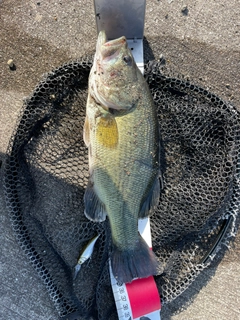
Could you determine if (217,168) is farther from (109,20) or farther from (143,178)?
(109,20)

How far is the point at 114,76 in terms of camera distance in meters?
1.94

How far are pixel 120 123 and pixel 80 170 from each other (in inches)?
22.2

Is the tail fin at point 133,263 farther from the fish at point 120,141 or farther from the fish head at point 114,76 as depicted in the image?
the fish head at point 114,76

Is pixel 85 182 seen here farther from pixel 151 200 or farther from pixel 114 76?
pixel 114 76

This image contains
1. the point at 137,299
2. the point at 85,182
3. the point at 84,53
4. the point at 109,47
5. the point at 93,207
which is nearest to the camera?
the point at 109,47

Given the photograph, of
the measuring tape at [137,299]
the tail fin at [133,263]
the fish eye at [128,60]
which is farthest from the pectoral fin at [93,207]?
the fish eye at [128,60]

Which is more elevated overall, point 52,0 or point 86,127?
point 52,0

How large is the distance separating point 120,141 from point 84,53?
104 cm

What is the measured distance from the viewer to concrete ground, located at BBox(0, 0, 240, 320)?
8.34 feet

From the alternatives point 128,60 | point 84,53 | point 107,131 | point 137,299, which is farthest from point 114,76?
point 137,299

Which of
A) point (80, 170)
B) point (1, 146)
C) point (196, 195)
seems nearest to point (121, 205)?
point (80, 170)

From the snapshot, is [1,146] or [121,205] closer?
[121,205]

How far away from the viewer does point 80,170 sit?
2330mm

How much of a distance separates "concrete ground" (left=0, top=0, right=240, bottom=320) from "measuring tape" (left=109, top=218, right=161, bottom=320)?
47 centimetres
